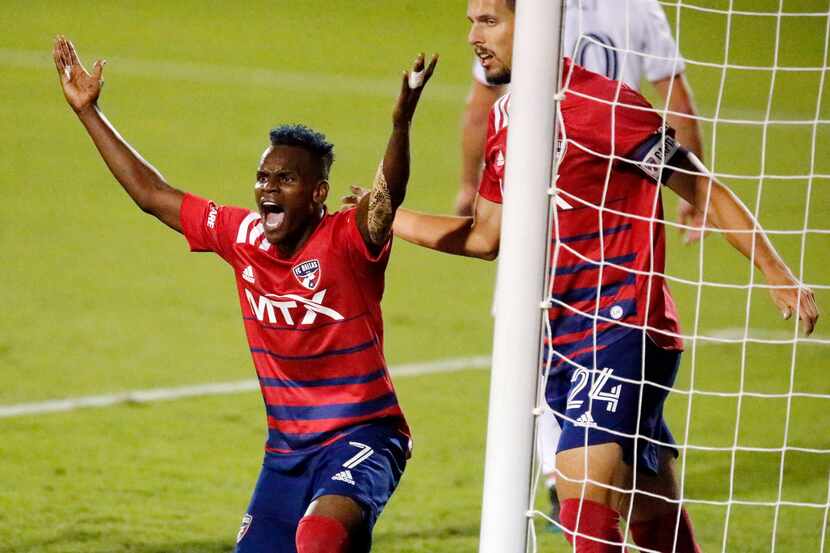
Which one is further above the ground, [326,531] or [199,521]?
[326,531]

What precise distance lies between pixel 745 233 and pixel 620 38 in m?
2.21

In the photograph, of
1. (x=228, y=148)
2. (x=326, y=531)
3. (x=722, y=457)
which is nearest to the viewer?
(x=326, y=531)

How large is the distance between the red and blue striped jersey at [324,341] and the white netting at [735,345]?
0.58 metres

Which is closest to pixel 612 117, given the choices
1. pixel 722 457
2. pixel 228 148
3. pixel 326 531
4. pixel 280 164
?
pixel 280 164

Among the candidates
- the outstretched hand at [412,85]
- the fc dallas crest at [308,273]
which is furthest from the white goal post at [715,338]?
the fc dallas crest at [308,273]

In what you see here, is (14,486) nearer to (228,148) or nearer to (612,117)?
(612,117)

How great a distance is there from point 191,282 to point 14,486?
12.6ft

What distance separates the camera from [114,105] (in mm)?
15906

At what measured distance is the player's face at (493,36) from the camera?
14.5 feet

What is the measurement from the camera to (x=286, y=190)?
4.54m

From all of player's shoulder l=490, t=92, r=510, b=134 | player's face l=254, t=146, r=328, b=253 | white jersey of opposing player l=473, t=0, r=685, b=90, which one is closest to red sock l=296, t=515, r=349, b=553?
player's face l=254, t=146, r=328, b=253

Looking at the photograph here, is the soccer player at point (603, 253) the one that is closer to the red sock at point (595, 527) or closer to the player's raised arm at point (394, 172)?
the red sock at point (595, 527)

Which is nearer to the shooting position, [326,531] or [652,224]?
[326,531]

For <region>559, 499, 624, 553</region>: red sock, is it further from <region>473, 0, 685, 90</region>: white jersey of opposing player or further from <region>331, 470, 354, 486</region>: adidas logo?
<region>473, 0, 685, 90</region>: white jersey of opposing player
